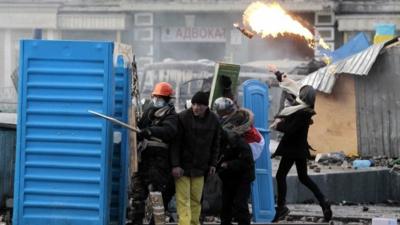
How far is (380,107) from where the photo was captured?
17359 mm

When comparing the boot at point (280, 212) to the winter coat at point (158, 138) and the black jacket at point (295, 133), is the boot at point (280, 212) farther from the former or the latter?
the winter coat at point (158, 138)

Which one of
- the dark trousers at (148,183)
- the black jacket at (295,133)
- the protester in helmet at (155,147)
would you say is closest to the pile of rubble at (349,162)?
the black jacket at (295,133)

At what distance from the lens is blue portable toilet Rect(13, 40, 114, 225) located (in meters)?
9.92

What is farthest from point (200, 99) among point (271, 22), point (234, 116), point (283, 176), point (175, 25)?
point (175, 25)

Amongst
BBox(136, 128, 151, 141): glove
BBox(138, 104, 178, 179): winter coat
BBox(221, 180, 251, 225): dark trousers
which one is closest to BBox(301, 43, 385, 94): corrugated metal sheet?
BBox(221, 180, 251, 225): dark trousers

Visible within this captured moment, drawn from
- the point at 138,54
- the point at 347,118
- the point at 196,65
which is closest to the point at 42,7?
the point at 138,54

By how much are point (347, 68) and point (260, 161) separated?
248 inches

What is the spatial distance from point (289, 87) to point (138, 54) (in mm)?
28423

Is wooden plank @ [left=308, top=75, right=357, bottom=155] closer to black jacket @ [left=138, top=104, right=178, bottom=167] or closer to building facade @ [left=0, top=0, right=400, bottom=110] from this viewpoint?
black jacket @ [left=138, top=104, right=178, bottom=167]

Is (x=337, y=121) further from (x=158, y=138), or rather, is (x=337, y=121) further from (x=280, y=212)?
(x=158, y=138)

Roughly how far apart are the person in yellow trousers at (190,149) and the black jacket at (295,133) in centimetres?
175

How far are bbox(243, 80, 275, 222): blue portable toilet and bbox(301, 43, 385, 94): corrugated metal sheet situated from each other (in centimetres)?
592

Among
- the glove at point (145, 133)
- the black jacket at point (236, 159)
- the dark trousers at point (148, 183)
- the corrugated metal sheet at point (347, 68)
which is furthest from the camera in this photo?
the corrugated metal sheet at point (347, 68)

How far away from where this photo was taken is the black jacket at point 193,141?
9734 mm
